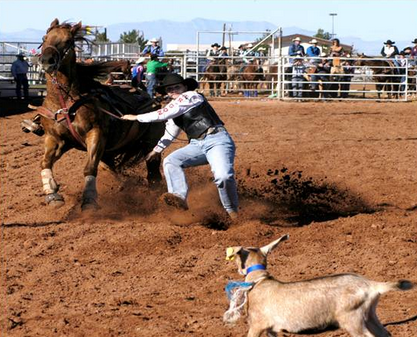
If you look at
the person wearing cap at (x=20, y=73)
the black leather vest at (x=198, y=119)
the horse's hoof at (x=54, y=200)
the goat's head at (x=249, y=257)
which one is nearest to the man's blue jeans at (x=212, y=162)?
the black leather vest at (x=198, y=119)

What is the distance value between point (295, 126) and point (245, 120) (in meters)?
1.80

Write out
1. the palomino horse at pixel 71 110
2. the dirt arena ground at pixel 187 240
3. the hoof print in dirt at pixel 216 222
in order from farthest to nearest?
the palomino horse at pixel 71 110 → the hoof print in dirt at pixel 216 222 → the dirt arena ground at pixel 187 240

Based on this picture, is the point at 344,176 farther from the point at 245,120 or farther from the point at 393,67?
the point at 393,67

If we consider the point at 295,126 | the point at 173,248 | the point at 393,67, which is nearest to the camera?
the point at 173,248

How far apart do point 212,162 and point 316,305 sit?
3.94m

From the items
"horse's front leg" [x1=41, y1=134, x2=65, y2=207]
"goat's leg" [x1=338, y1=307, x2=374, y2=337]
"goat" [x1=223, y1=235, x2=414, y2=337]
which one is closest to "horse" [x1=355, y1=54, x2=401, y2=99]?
"horse's front leg" [x1=41, y1=134, x2=65, y2=207]

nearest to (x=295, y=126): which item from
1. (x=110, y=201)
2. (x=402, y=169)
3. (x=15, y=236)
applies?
(x=402, y=169)

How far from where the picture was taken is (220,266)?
23.1ft

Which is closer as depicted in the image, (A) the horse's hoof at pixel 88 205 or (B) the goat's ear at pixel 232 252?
(B) the goat's ear at pixel 232 252

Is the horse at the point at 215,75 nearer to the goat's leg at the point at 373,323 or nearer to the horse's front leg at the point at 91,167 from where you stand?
the horse's front leg at the point at 91,167

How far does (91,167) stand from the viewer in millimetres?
9445

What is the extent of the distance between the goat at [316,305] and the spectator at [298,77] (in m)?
19.9

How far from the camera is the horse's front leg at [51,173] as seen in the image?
945cm

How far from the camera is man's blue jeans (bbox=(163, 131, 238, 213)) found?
8422mm
